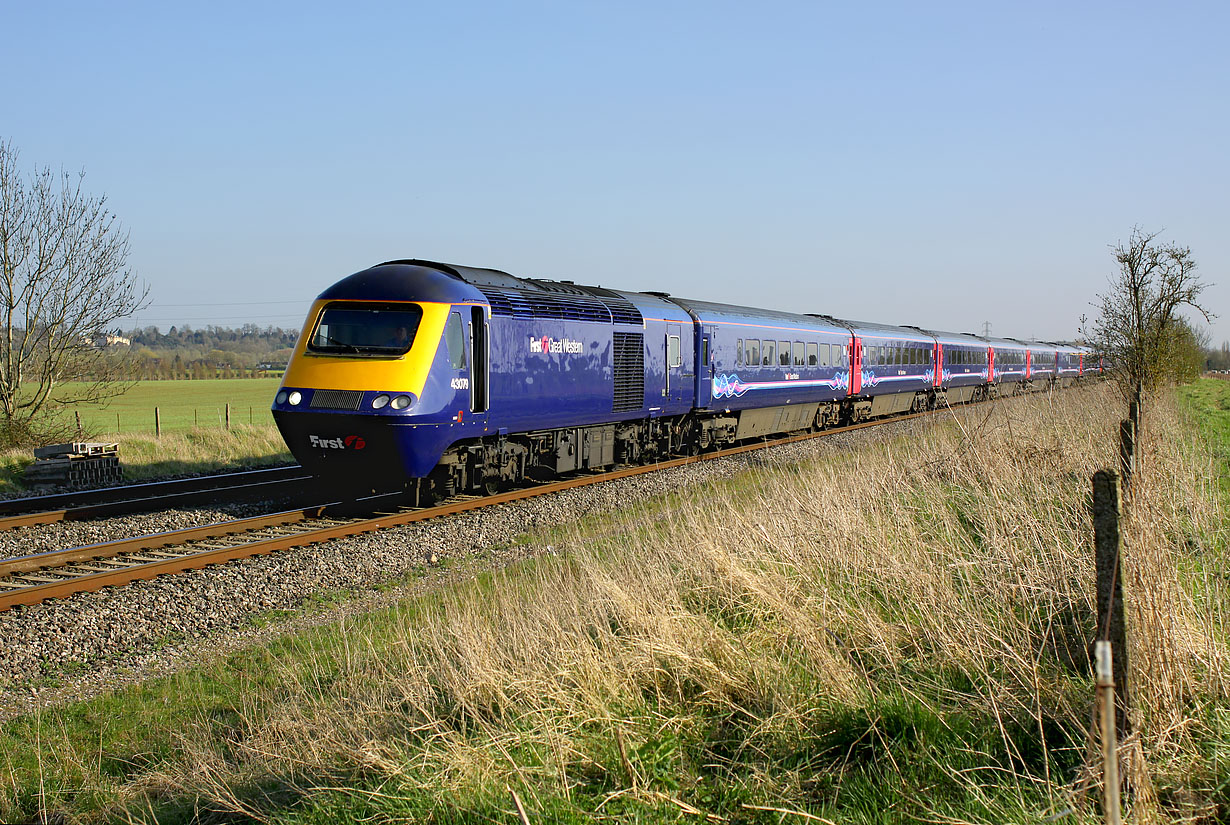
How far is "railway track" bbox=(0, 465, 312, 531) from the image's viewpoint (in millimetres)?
12266

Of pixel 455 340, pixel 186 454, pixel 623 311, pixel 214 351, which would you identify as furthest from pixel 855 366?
pixel 214 351

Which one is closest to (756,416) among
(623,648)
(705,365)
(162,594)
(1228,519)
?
(705,365)

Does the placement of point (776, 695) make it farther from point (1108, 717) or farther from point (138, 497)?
point (138, 497)

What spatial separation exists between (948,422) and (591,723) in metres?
19.9

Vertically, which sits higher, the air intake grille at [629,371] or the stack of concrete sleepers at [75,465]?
the air intake grille at [629,371]

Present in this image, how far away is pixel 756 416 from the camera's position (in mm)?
22547

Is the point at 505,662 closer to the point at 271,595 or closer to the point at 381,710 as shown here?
the point at 381,710

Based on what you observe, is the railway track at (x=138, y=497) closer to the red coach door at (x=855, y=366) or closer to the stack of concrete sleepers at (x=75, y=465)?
the stack of concrete sleepers at (x=75, y=465)

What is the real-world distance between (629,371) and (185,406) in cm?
4335

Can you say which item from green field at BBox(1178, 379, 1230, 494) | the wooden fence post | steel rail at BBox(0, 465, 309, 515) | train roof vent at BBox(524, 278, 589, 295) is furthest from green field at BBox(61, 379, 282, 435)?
the wooden fence post

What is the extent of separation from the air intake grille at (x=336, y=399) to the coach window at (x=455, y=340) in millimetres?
1350

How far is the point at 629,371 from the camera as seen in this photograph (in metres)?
16.7

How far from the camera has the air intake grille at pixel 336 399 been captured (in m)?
11.5

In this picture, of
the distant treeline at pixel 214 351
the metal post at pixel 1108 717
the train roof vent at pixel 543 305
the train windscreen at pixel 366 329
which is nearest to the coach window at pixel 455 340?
the train windscreen at pixel 366 329
